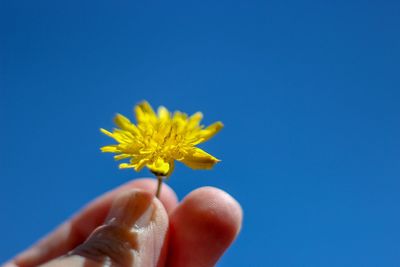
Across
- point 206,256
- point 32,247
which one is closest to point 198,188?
point 206,256

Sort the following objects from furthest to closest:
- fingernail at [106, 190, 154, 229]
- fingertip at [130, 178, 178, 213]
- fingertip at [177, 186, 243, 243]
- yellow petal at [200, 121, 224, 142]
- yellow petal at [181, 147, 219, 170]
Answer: fingertip at [130, 178, 178, 213], fingertip at [177, 186, 243, 243], yellow petal at [200, 121, 224, 142], fingernail at [106, 190, 154, 229], yellow petal at [181, 147, 219, 170]

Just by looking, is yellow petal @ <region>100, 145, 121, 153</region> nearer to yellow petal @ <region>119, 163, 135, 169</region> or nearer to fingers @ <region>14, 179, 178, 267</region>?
yellow petal @ <region>119, 163, 135, 169</region>

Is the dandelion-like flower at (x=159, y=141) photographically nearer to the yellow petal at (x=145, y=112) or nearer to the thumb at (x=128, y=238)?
the yellow petal at (x=145, y=112)

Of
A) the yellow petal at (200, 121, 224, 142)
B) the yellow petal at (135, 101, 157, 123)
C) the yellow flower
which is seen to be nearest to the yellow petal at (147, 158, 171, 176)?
the yellow flower

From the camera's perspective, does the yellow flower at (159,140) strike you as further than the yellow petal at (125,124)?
No

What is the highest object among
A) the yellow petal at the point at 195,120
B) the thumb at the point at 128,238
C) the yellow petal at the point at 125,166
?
the yellow petal at the point at 195,120

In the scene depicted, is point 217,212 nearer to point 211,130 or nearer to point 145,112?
point 211,130

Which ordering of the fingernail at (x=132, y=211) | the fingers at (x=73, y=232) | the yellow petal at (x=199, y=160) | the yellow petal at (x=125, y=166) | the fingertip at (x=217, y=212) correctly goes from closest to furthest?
A: the yellow petal at (x=125, y=166), the yellow petal at (x=199, y=160), the fingernail at (x=132, y=211), the fingertip at (x=217, y=212), the fingers at (x=73, y=232)

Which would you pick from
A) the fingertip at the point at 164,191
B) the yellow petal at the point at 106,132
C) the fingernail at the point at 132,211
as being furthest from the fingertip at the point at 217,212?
the fingertip at the point at 164,191

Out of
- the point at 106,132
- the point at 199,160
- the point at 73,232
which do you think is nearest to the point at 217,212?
the point at 199,160
